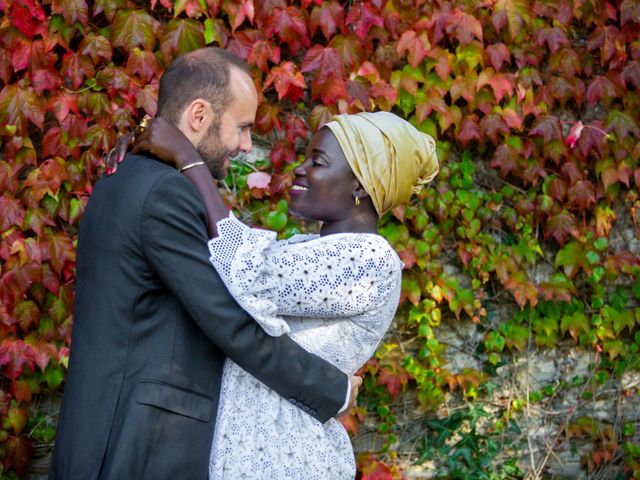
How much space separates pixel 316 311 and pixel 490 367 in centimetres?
228

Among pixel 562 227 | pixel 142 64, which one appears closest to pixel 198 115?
pixel 142 64

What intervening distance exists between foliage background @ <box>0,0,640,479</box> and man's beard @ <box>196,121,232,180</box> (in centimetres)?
148

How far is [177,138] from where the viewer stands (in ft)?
6.64

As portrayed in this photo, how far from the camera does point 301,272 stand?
202 cm

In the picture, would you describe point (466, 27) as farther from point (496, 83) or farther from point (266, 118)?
point (266, 118)

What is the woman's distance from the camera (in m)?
1.96

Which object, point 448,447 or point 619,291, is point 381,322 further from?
point 619,291

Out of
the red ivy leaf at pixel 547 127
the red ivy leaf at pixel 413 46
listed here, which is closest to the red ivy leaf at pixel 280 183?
the red ivy leaf at pixel 413 46

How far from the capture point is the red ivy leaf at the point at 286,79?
3570mm

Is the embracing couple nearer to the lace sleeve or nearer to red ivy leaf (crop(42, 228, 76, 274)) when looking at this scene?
the lace sleeve

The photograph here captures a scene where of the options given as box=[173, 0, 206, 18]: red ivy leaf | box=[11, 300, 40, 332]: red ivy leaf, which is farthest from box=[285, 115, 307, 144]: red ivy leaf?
box=[11, 300, 40, 332]: red ivy leaf

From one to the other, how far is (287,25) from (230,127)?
5.27 feet

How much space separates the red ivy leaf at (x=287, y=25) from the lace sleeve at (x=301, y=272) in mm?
1651

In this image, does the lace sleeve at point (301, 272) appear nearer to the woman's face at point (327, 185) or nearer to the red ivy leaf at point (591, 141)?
the woman's face at point (327, 185)
